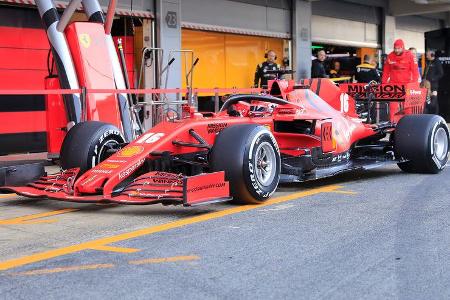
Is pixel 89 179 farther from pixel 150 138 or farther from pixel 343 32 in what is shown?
pixel 343 32

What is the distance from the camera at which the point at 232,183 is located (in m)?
6.29

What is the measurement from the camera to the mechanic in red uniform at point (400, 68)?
12.5 metres

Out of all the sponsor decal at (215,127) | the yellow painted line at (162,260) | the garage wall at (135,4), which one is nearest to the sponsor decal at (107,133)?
the sponsor decal at (215,127)

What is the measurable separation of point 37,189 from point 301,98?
126 inches

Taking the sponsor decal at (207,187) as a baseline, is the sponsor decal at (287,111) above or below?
above

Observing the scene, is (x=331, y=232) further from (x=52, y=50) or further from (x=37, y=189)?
(x=52, y=50)

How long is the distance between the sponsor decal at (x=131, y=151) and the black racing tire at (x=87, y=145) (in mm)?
516

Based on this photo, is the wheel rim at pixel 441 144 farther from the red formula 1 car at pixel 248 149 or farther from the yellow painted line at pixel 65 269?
the yellow painted line at pixel 65 269

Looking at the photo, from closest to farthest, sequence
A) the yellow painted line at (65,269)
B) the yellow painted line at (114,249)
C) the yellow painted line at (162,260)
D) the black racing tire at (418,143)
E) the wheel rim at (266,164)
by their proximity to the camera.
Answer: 1. the yellow painted line at (65,269)
2. the yellow painted line at (162,260)
3. the yellow painted line at (114,249)
4. the wheel rim at (266,164)
5. the black racing tire at (418,143)

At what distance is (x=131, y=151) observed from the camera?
6.55 m

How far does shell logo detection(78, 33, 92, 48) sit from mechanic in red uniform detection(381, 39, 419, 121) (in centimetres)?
543

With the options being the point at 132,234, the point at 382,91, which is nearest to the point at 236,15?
the point at 382,91

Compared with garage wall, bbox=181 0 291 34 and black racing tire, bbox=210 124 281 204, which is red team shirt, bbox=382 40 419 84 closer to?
garage wall, bbox=181 0 291 34

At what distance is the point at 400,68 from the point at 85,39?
572 cm
